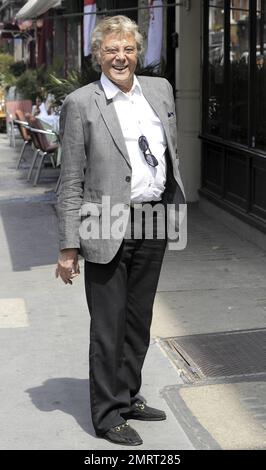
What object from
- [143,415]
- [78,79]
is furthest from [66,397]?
[78,79]

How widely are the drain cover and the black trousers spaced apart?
93 cm

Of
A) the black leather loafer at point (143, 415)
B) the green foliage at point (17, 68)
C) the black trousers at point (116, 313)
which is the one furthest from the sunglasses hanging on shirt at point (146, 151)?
the green foliage at point (17, 68)

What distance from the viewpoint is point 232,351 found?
5734 mm

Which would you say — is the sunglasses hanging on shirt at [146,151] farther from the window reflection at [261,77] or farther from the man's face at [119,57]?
the window reflection at [261,77]

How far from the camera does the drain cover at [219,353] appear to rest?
5367mm

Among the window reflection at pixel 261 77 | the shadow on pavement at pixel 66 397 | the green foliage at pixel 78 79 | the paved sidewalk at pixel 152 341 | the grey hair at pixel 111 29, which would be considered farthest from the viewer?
the green foliage at pixel 78 79

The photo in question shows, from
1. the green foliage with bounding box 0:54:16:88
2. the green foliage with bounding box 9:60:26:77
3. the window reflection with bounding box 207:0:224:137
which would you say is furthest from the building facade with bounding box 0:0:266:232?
the green foliage with bounding box 9:60:26:77

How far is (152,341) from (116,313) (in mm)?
1689

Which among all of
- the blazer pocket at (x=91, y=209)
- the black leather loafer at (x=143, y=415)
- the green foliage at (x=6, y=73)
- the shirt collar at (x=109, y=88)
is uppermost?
the green foliage at (x=6, y=73)

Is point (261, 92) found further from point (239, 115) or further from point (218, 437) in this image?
point (218, 437)

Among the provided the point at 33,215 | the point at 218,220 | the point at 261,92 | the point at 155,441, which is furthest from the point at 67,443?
the point at 33,215

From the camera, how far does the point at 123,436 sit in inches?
170

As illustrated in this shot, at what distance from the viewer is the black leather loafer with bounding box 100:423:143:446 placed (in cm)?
429

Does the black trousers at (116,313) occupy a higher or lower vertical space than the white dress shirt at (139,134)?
lower
